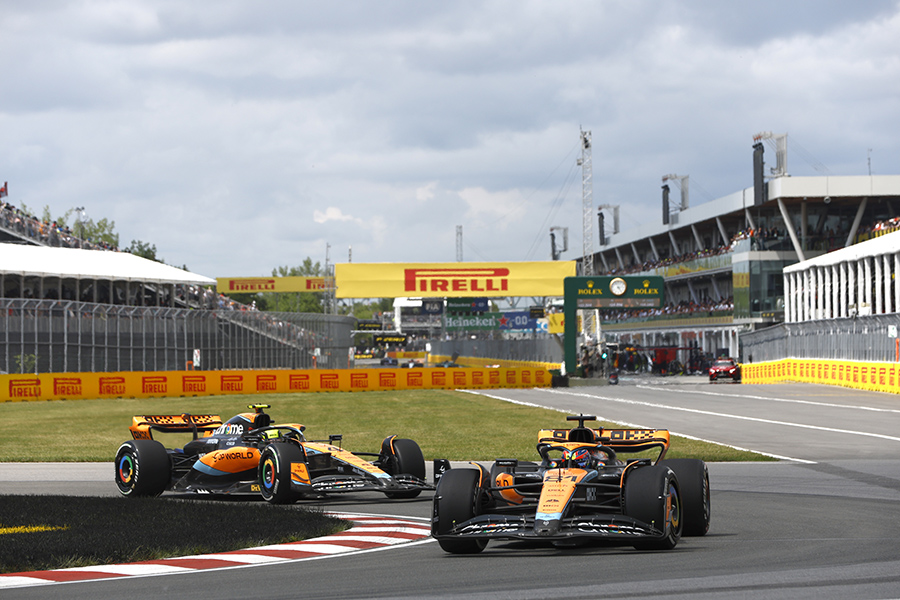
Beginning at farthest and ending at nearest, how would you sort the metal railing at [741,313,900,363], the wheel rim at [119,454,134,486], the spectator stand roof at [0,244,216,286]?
the spectator stand roof at [0,244,216,286], the metal railing at [741,313,900,363], the wheel rim at [119,454,134,486]

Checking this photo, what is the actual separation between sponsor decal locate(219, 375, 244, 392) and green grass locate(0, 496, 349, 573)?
33598mm

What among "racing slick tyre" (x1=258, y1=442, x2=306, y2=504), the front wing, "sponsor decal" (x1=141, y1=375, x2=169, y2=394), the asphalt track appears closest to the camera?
the asphalt track

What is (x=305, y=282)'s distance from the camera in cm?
13262

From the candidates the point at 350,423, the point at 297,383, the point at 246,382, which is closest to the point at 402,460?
the point at 350,423

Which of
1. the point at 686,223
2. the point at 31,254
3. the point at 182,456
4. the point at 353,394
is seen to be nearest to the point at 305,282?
the point at 686,223

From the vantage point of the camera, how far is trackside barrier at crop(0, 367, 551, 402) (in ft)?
140

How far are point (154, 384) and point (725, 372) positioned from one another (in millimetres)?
29361

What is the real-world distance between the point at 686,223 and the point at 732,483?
7756 cm

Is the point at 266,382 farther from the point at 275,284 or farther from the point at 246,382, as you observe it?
the point at 275,284

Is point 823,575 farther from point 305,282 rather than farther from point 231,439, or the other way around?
point 305,282

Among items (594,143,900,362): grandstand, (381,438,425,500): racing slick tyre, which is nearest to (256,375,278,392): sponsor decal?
(594,143,900,362): grandstand

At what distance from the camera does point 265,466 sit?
527 inches

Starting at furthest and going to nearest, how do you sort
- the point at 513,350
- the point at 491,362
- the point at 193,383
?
the point at 491,362
the point at 513,350
the point at 193,383

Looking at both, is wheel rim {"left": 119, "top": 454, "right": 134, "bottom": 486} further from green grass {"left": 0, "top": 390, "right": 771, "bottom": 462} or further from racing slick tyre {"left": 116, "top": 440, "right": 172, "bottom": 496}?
green grass {"left": 0, "top": 390, "right": 771, "bottom": 462}
